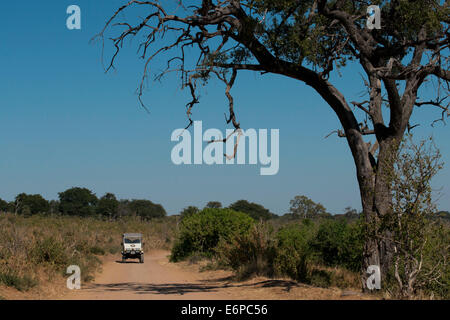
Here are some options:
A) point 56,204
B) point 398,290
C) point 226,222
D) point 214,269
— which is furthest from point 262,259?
point 56,204

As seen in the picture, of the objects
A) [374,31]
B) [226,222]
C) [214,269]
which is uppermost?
[374,31]

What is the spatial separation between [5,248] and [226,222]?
14208mm

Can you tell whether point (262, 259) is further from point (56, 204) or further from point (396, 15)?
point (56, 204)

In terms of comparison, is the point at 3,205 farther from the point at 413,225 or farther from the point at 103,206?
the point at 413,225

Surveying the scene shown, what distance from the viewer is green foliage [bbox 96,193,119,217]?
99.1m

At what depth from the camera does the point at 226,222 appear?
29.8 m

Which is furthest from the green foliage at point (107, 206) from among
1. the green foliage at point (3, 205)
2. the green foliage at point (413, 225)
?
the green foliage at point (413, 225)

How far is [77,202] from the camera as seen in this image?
10375 cm

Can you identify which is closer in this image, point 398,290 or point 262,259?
point 398,290

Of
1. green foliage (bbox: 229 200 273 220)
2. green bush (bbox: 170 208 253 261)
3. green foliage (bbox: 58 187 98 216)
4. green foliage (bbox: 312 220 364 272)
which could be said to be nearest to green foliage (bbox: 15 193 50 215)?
green foliage (bbox: 58 187 98 216)

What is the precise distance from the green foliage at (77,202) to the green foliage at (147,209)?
30.1 feet

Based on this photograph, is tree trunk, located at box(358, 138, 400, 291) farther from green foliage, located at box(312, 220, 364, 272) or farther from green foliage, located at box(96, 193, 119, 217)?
green foliage, located at box(96, 193, 119, 217)

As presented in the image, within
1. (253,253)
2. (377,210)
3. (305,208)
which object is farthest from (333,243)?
(305,208)
